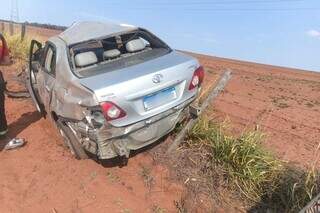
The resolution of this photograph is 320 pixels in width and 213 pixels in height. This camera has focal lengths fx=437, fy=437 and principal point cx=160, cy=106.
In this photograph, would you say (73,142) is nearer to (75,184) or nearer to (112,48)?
(75,184)

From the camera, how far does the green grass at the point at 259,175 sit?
5.32m

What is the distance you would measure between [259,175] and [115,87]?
85.6 inches

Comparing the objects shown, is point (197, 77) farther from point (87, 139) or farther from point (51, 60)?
point (51, 60)

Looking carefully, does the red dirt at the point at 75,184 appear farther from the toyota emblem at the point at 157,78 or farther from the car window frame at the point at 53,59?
the toyota emblem at the point at 157,78

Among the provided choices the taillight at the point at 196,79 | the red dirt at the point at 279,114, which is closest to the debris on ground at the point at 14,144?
the taillight at the point at 196,79

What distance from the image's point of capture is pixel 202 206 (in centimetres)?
541

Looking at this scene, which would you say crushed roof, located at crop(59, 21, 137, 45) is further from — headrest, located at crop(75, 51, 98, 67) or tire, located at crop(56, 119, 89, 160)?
tire, located at crop(56, 119, 89, 160)

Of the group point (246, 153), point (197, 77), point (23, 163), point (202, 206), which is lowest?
point (23, 163)

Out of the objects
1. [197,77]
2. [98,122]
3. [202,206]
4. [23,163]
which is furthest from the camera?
[23,163]

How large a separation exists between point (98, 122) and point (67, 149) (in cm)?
174

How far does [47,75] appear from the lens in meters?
6.44

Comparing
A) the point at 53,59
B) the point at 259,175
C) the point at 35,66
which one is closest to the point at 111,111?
the point at 53,59

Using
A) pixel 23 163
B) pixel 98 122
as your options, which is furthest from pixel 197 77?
pixel 23 163

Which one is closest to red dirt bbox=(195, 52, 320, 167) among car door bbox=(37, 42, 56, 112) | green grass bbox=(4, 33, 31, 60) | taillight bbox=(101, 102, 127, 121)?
taillight bbox=(101, 102, 127, 121)
